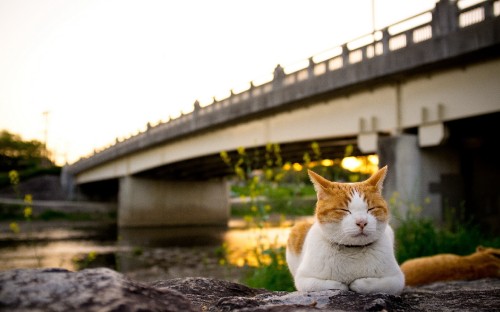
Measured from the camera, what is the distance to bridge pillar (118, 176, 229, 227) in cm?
3819

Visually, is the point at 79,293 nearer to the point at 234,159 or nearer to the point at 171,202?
the point at 234,159

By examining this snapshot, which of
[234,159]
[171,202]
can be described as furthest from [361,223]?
[171,202]

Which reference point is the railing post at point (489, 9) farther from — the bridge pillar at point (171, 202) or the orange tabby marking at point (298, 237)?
the bridge pillar at point (171, 202)

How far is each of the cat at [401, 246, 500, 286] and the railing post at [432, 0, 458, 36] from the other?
28.6 feet

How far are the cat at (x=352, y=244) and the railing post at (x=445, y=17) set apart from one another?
10.6m

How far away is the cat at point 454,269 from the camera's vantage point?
4.66 meters

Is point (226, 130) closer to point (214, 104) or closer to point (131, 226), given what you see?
point (214, 104)

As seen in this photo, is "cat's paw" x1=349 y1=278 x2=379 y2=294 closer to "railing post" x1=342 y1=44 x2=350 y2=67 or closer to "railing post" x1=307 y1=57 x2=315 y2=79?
"railing post" x1=342 y1=44 x2=350 y2=67

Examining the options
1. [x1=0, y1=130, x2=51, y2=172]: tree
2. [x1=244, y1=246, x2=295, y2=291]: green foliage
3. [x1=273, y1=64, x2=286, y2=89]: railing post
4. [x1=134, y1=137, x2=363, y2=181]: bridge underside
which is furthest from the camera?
[x1=0, y1=130, x2=51, y2=172]: tree

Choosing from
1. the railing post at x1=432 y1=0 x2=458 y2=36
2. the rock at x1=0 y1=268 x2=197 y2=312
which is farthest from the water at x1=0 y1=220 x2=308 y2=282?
the rock at x1=0 y1=268 x2=197 y2=312

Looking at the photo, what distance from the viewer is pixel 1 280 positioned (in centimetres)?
176

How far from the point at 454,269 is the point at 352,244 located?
2483 mm

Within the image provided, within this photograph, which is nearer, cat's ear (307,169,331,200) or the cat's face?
the cat's face

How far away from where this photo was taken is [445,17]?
12.0 meters
